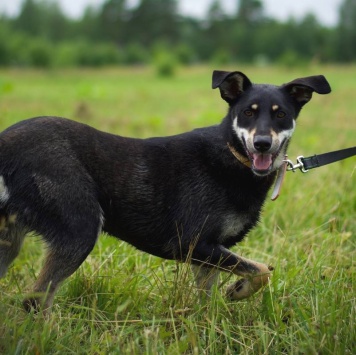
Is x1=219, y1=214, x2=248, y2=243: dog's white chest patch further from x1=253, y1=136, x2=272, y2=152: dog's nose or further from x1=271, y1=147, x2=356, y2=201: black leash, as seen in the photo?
x1=253, y1=136, x2=272, y2=152: dog's nose

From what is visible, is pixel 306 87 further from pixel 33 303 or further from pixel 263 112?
pixel 33 303

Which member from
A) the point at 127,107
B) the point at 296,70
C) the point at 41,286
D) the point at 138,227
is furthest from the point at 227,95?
the point at 296,70

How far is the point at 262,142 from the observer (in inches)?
151

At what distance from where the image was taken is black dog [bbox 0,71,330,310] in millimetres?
3691

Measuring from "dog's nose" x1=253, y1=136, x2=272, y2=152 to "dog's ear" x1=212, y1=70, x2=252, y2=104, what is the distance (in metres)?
0.48

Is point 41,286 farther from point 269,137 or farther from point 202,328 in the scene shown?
point 269,137

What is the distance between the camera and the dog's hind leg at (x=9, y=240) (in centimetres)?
382

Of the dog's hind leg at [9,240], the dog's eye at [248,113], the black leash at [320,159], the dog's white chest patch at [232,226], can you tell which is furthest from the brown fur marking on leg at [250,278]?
the dog's hind leg at [9,240]

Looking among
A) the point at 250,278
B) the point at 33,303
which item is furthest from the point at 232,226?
the point at 33,303

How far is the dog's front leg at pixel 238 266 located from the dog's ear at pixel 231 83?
42.5 inches

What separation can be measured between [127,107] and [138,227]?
48.1 ft

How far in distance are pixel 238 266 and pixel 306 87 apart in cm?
133

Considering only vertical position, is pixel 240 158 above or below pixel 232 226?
above

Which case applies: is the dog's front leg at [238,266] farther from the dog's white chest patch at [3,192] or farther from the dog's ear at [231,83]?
the dog's white chest patch at [3,192]
